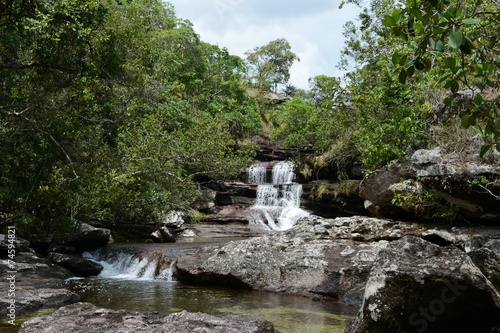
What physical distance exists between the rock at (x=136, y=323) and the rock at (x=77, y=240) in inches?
363

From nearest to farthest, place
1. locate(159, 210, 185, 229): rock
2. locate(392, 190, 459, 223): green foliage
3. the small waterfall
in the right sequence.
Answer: locate(392, 190, 459, 223): green foliage < the small waterfall < locate(159, 210, 185, 229): rock

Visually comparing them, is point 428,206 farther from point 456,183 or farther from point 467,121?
point 467,121

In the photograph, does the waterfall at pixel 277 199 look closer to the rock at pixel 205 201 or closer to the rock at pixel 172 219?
the rock at pixel 205 201

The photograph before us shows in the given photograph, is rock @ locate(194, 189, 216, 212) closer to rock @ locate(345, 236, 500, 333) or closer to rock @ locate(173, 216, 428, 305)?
rock @ locate(173, 216, 428, 305)

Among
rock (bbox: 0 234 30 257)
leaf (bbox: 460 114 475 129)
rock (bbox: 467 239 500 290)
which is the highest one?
leaf (bbox: 460 114 475 129)

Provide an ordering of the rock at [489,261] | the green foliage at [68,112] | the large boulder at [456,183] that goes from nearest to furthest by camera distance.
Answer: the rock at [489,261]
the green foliage at [68,112]
the large boulder at [456,183]

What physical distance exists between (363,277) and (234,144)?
981 inches

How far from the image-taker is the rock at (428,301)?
4.27m

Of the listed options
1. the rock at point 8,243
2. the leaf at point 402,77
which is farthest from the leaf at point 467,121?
the rock at point 8,243

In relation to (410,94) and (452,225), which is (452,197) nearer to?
(452,225)

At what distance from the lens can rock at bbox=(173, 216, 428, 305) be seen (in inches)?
307

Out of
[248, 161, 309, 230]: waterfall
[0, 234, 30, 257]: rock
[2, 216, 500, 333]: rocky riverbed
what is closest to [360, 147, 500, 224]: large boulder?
[2, 216, 500, 333]: rocky riverbed

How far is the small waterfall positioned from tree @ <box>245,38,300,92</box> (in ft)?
128

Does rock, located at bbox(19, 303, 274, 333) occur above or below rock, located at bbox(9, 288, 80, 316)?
above
